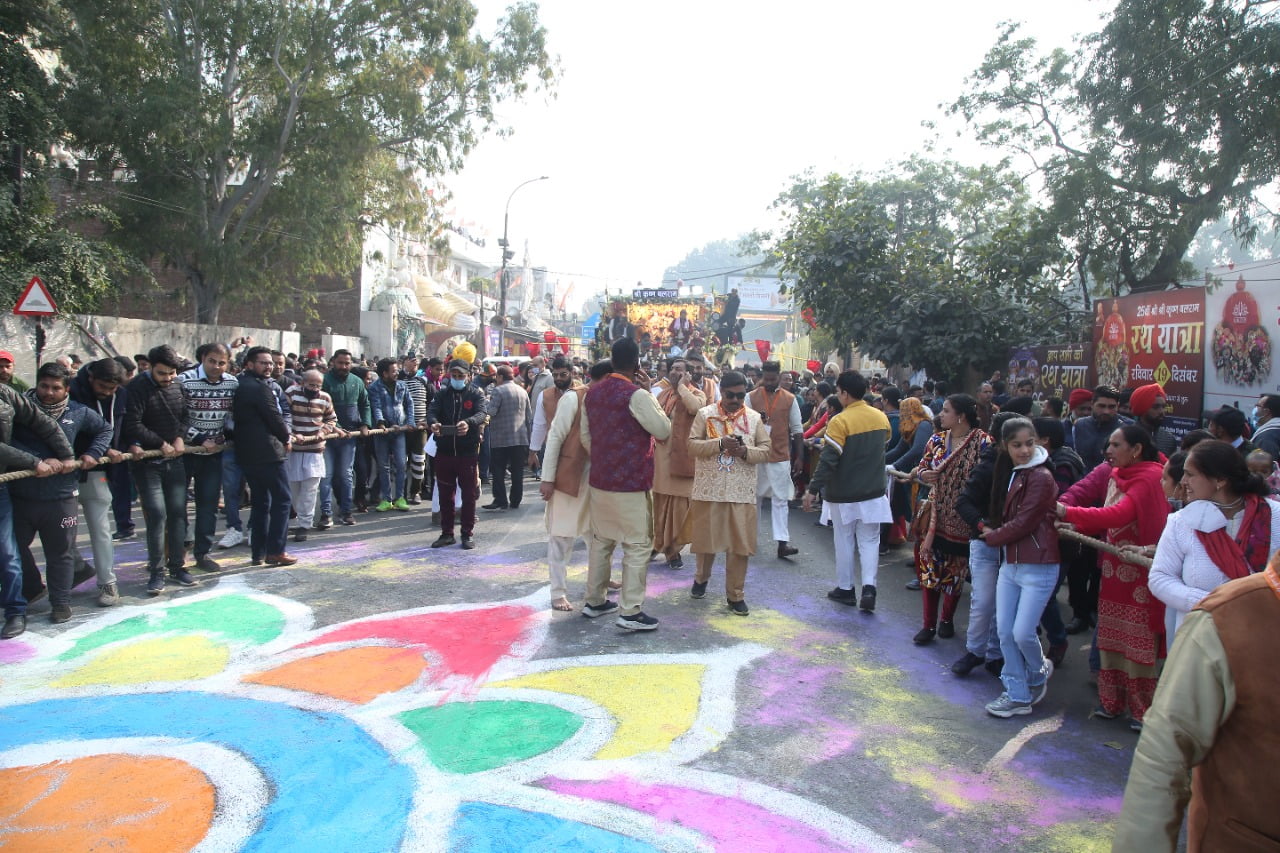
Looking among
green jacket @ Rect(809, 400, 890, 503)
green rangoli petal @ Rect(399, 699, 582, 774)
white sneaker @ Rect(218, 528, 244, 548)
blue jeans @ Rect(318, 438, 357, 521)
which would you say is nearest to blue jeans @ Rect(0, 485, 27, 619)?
white sneaker @ Rect(218, 528, 244, 548)

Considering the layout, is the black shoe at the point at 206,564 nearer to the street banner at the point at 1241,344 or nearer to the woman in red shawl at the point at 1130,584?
the woman in red shawl at the point at 1130,584

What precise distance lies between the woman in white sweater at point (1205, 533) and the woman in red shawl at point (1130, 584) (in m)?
0.87

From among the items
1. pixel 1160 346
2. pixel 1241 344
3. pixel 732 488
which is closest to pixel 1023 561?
pixel 732 488

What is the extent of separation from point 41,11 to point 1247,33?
2205cm

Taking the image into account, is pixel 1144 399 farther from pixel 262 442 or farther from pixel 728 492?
pixel 262 442

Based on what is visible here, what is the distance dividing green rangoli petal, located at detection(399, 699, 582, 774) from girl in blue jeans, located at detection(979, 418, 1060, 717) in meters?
2.43

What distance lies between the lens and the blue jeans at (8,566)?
5621 millimetres

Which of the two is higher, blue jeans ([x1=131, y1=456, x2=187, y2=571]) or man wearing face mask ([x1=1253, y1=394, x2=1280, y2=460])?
man wearing face mask ([x1=1253, y1=394, x2=1280, y2=460])

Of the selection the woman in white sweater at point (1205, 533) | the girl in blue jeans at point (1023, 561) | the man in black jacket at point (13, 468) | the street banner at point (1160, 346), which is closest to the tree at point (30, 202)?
the man in black jacket at point (13, 468)

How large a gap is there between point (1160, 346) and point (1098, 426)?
542 cm

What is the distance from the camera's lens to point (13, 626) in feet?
18.5

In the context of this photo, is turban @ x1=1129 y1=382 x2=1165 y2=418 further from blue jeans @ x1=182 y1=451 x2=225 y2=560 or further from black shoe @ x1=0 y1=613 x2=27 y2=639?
black shoe @ x1=0 y1=613 x2=27 y2=639

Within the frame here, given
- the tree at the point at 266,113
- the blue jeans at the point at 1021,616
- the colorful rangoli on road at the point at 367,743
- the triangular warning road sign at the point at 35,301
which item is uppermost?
the tree at the point at 266,113

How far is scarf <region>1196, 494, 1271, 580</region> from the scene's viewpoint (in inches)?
146
